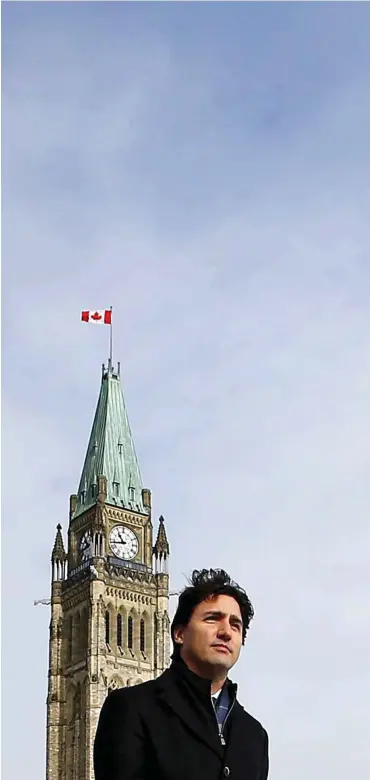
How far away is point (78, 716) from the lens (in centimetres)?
7188

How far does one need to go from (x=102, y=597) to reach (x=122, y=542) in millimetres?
4528

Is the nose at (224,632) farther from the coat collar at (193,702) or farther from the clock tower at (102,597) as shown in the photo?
the clock tower at (102,597)

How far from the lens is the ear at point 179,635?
5.00 metres

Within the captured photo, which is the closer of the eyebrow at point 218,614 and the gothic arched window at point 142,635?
the eyebrow at point 218,614

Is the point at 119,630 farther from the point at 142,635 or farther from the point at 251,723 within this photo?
the point at 251,723

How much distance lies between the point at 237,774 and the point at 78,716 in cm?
6972

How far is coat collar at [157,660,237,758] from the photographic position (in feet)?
15.3

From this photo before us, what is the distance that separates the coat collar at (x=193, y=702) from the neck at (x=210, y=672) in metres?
0.04

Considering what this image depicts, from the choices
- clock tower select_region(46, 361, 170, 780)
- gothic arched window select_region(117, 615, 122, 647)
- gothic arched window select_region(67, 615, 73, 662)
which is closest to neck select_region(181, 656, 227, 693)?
clock tower select_region(46, 361, 170, 780)

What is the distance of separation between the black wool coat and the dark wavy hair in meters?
0.25

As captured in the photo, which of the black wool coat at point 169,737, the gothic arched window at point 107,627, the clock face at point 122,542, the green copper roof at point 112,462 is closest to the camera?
the black wool coat at point 169,737

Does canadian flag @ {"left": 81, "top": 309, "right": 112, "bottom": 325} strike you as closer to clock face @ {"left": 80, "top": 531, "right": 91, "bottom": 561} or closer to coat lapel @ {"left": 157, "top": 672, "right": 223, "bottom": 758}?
clock face @ {"left": 80, "top": 531, "right": 91, "bottom": 561}

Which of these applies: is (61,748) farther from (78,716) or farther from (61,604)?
(61,604)

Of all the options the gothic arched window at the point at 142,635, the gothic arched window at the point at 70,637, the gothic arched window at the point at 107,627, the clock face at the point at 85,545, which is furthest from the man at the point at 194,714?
the gothic arched window at the point at 70,637
